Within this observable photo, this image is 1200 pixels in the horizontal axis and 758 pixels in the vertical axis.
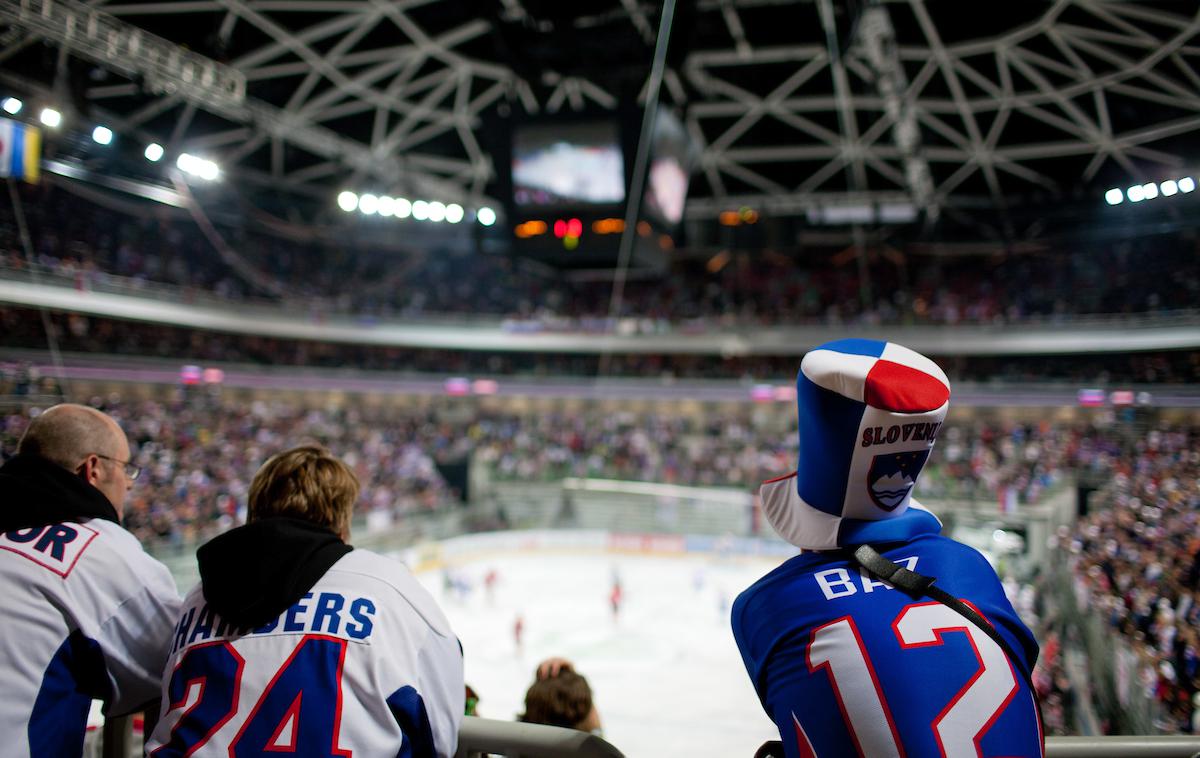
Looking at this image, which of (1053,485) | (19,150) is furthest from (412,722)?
(1053,485)

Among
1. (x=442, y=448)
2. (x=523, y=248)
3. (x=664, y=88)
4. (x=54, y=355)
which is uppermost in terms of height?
(x=664, y=88)

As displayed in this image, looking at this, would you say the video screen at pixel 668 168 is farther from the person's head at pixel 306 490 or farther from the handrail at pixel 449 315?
the person's head at pixel 306 490

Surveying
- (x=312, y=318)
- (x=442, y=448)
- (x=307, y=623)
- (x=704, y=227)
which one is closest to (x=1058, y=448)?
(x=307, y=623)

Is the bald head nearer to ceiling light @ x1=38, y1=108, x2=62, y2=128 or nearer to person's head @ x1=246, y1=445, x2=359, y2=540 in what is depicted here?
person's head @ x1=246, y1=445, x2=359, y2=540

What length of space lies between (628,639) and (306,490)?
1122cm

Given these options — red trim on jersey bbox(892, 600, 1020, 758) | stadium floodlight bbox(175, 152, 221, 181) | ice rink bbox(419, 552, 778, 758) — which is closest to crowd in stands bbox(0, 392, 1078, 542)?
red trim on jersey bbox(892, 600, 1020, 758)

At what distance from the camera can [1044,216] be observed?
624 centimetres

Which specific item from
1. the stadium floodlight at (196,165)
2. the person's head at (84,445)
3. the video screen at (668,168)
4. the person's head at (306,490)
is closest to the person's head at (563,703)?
the person's head at (306,490)

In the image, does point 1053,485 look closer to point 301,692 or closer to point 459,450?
point 301,692

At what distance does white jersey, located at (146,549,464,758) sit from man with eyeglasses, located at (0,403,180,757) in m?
0.35

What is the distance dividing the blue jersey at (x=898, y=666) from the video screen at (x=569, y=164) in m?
8.91

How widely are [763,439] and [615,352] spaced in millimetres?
8126

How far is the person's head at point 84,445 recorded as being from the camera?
5.92ft

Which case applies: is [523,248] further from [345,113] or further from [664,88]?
[345,113]
